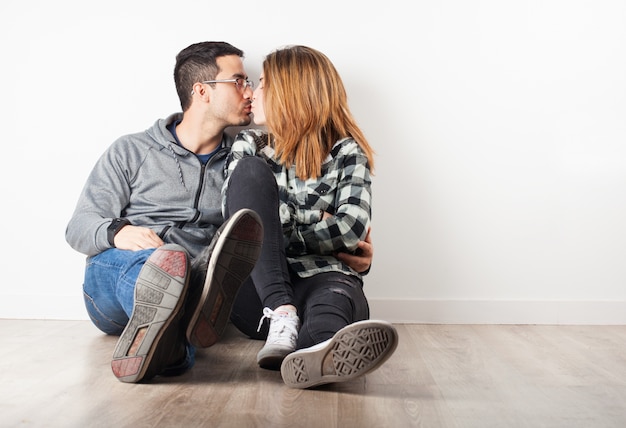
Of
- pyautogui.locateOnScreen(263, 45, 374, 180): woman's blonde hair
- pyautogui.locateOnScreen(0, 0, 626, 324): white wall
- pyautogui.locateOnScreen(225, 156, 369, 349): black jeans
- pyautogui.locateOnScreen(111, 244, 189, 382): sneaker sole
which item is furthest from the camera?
pyautogui.locateOnScreen(0, 0, 626, 324): white wall

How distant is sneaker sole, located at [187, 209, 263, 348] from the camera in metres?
1.61

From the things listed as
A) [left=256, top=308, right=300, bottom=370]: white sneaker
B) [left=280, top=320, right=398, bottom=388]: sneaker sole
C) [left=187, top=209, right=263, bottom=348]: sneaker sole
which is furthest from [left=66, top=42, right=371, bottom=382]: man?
[left=280, top=320, right=398, bottom=388]: sneaker sole

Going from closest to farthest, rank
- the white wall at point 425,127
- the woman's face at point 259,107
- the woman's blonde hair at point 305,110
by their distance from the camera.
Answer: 1. the woman's blonde hair at point 305,110
2. the woman's face at point 259,107
3. the white wall at point 425,127

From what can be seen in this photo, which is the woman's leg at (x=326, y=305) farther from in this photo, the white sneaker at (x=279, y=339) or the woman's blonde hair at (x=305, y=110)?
the woman's blonde hair at (x=305, y=110)

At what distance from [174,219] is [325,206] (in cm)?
55

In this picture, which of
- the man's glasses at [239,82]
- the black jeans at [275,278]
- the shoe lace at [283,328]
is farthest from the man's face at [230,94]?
the shoe lace at [283,328]

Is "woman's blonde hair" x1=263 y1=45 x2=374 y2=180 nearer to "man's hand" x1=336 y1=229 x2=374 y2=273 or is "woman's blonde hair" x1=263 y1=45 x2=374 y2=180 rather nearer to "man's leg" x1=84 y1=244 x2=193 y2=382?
"man's hand" x1=336 y1=229 x2=374 y2=273

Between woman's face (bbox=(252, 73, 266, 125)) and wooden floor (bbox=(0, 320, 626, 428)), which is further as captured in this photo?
woman's face (bbox=(252, 73, 266, 125))

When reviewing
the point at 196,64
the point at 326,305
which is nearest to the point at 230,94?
the point at 196,64

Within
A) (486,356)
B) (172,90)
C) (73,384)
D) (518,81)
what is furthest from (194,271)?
(518,81)

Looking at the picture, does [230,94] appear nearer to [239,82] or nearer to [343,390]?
[239,82]

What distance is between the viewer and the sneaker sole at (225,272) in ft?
5.30

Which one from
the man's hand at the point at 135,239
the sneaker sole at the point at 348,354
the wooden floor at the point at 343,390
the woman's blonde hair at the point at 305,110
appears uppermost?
the woman's blonde hair at the point at 305,110

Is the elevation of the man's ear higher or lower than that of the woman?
higher
